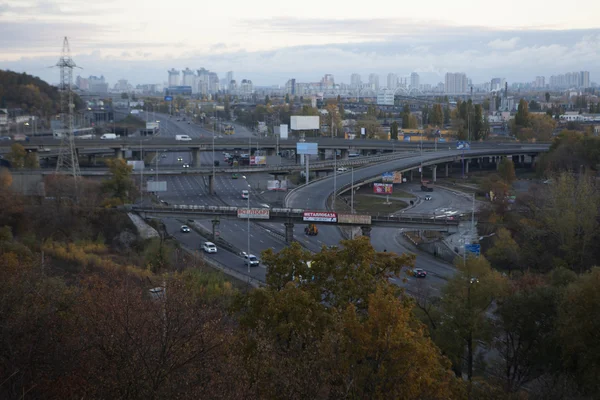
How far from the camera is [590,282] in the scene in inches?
321

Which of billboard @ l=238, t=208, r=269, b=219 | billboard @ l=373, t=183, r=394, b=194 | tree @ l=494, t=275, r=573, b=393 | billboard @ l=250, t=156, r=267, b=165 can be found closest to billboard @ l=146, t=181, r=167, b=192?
billboard @ l=238, t=208, r=269, b=219

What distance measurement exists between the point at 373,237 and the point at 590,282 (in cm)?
→ 1015

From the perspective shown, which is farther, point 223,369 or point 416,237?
point 416,237

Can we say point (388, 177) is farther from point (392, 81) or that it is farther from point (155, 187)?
point (392, 81)

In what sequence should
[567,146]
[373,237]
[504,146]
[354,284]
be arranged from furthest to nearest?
[504,146] < [567,146] < [373,237] < [354,284]

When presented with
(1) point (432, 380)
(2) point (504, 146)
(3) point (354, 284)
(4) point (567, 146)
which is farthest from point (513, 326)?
(2) point (504, 146)

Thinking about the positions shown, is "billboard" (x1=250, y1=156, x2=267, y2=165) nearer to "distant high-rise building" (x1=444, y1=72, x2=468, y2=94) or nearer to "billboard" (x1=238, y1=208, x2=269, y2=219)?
"billboard" (x1=238, y1=208, x2=269, y2=219)

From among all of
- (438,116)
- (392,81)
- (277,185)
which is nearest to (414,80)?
(392,81)

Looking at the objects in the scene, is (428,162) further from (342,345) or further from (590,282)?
(342,345)

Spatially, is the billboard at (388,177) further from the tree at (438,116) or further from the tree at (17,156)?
the tree at (438,116)

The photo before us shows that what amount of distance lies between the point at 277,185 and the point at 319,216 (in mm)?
9932

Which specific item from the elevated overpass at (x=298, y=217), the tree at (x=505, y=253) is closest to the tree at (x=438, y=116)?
the elevated overpass at (x=298, y=217)

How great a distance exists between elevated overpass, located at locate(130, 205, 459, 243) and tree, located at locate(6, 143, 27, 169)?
33.4ft

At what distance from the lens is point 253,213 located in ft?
54.7
